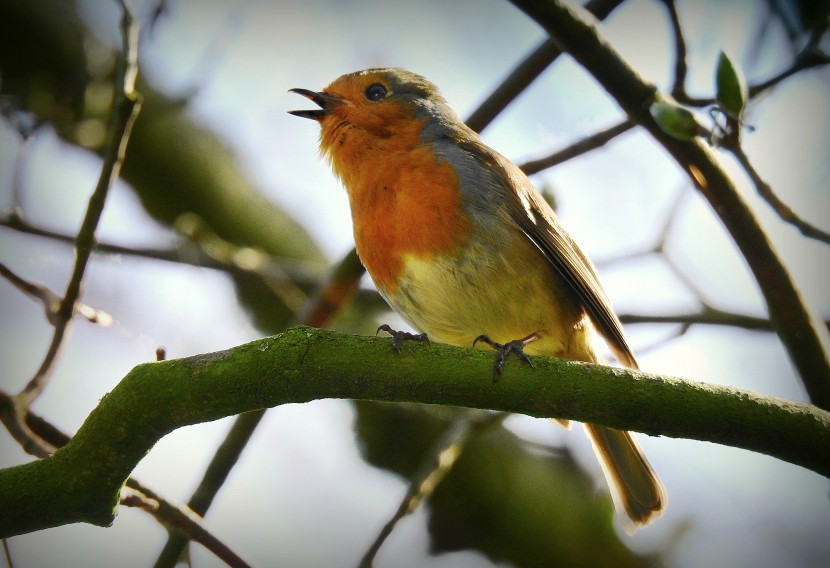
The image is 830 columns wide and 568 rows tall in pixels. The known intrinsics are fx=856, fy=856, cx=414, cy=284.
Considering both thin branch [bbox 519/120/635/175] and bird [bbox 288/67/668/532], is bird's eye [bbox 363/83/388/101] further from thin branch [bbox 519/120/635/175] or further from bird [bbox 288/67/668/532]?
thin branch [bbox 519/120/635/175]

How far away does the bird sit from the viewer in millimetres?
3262

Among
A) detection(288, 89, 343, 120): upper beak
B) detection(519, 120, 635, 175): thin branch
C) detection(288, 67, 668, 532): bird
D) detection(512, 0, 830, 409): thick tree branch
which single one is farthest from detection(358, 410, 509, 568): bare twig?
detection(288, 89, 343, 120): upper beak

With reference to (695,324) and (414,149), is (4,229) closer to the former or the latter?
(414,149)

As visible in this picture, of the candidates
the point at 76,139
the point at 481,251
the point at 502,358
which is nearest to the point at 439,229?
the point at 481,251

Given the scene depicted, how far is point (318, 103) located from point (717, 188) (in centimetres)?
189

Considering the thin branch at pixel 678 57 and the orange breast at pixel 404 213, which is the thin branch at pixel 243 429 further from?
the thin branch at pixel 678 57

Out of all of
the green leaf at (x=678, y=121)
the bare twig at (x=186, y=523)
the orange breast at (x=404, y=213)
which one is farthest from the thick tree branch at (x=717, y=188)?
the bare twig at (x=186, y=523)

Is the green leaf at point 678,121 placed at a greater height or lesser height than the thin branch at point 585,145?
lesser

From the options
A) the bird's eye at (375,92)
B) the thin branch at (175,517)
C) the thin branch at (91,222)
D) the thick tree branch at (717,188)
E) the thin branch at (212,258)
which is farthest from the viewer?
the bird's eye at (375,92)

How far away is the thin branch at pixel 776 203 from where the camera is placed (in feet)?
8.06

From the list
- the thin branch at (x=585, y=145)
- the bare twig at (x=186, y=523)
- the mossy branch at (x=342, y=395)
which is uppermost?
the thin branch at (x=585, y=145)

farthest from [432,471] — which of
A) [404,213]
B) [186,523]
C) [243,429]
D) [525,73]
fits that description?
[525,73]

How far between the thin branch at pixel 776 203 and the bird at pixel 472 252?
0.90 metres

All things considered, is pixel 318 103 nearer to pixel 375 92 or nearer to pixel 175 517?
pixel 375 92
